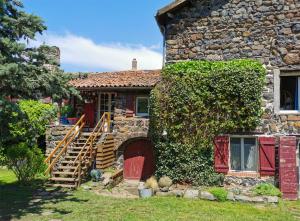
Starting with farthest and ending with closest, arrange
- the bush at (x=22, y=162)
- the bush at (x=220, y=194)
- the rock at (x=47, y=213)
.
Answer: the bush at (x=22, y=162) → the bush at (x=220, y=194) → the rock at (x=47, y=213)

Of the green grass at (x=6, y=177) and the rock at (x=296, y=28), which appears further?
the green grass at (x=6, y=177)

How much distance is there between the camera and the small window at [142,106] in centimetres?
1834

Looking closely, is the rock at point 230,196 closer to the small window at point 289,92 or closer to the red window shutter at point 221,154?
A: the red window shutter at point 221,154

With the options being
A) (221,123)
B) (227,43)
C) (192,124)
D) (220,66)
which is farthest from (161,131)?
(227,43)

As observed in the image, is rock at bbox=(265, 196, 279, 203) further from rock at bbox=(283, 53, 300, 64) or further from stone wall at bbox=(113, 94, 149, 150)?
stone wall at bbox=(113, 94, 149, 150)

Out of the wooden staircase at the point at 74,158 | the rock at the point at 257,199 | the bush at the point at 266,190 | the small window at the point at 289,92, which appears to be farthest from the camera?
the wooden staircase at the point at 74,158

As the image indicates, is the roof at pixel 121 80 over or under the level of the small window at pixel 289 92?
over

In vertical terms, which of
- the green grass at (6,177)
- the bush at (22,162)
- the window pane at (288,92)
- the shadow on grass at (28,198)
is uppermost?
the window pane at (288,92)

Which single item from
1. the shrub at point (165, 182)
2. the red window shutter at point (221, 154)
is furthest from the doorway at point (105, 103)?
the red window shutter at point (221, 154)

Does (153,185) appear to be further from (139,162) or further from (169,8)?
(169,8)

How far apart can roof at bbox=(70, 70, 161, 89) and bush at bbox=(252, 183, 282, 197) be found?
23.6 ft

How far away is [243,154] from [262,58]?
3735 millimetres

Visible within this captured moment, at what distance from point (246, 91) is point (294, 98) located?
6.43 feet

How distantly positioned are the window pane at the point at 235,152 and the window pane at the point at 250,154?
0.26 meters
